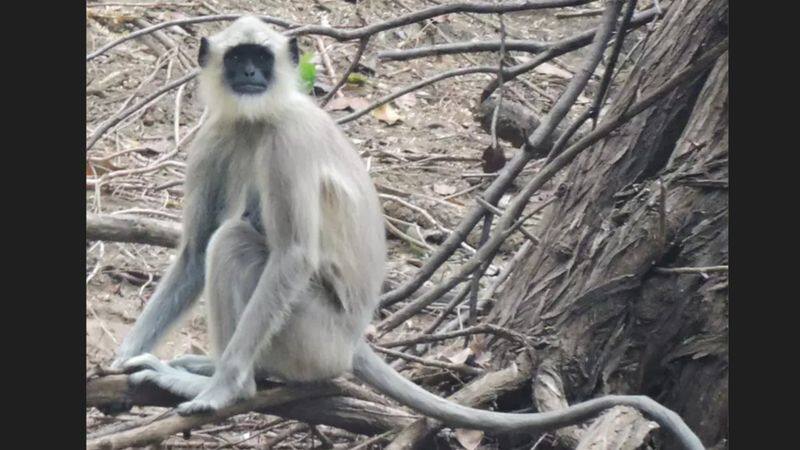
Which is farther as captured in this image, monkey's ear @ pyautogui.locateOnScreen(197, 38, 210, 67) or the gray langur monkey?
monkey's ear @ pyautogui.locateOnScreen(197, 38, 210, 67)

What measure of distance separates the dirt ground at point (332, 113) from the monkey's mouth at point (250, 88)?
1603mm

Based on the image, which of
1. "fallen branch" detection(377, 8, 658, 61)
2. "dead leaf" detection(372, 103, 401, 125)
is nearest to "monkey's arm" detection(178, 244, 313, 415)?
"fallen branch" detection(377, 8, 658, 61)

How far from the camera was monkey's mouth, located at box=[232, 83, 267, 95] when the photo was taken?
530 centimetres

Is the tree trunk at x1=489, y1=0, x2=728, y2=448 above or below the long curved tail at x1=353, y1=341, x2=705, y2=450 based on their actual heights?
above

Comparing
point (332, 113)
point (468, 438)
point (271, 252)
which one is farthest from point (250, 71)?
point (332, 113)

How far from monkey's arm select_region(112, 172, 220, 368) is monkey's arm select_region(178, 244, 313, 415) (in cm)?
51

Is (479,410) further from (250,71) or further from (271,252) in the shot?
(250,71)

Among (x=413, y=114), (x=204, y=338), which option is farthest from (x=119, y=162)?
(x=413, y=114)

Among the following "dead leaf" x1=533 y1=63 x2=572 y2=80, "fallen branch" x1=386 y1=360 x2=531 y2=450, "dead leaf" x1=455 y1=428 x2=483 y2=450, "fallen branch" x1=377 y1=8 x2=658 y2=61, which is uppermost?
"fallen branch" x1=377 y1=8 x2=658 y2=61

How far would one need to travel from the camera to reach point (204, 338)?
7.14 m

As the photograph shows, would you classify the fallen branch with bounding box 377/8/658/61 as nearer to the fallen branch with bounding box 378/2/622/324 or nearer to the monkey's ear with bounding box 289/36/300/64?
the fallen branch with bounding box 378/2/622/324

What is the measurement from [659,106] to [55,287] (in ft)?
11.9

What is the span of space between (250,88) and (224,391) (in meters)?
1.29

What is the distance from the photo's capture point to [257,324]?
202 inches
